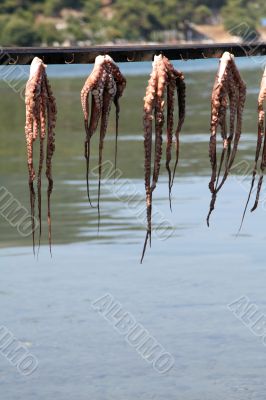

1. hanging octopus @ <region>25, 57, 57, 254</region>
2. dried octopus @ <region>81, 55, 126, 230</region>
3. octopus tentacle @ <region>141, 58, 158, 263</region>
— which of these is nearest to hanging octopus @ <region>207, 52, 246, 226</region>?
octopus tentacle @ <region>141, 58, 158, 263</region>

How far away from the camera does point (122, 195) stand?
61.6ft

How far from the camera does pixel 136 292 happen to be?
1223 centimetres

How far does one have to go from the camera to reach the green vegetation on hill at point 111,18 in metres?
151

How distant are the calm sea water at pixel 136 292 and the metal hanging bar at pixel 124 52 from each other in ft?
14.5

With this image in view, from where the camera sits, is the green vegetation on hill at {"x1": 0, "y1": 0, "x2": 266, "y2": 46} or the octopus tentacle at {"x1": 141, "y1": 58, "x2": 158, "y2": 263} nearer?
the octopus tentacle at {"x1": 141, "y1": 58, "x2": 158, "y2": 263}

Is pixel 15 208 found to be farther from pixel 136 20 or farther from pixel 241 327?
pixel 136 20

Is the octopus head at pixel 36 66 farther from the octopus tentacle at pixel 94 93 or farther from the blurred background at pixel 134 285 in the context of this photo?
the blurred background at pixel 134 285

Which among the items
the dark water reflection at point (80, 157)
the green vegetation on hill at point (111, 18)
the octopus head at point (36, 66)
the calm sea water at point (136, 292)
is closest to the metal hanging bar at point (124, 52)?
the octopus head at point (36, 66)

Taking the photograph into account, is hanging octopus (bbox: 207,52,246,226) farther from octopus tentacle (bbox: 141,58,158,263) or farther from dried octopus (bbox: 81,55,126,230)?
dried octopus (bbox: 81,55,126,230)

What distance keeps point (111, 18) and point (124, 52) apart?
16970 centimetres

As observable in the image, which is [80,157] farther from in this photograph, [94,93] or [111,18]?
[111,18]

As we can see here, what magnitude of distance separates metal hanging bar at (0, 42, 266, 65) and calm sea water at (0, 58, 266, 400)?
441 centimetres

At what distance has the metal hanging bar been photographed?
4.82 metres

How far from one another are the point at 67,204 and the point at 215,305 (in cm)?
687
